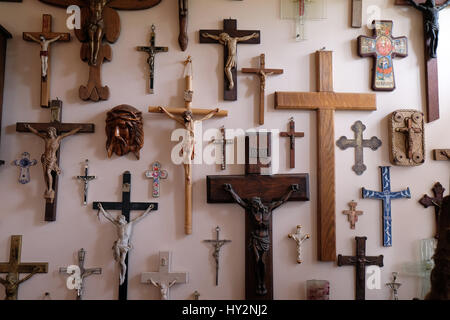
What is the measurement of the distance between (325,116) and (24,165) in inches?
96.3

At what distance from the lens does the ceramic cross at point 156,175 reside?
2.65 m

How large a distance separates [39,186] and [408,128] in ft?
9.87

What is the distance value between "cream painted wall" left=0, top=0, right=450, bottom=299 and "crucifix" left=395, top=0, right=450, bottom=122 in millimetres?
62

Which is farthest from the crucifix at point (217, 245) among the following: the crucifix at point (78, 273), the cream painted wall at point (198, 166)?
the crucifix at point (78, 273)

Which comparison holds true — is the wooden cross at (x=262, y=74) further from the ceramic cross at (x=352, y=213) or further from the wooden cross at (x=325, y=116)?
the ceramic cross at (x=352, y=213)

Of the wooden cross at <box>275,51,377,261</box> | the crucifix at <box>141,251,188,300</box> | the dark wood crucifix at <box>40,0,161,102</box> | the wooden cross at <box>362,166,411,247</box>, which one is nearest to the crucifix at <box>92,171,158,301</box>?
the crucifix at <box>141,251,188,300</box>

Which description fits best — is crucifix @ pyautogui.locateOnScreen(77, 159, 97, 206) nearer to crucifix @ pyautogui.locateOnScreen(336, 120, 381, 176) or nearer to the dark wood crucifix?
the dark wood crucifix

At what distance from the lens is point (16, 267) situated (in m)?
2.56

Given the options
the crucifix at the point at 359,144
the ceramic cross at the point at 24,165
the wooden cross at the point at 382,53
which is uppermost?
the wooden cross at the point at 382,53

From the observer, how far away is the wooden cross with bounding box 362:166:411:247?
2.71 meters

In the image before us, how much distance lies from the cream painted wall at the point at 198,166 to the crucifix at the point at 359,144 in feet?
0.20

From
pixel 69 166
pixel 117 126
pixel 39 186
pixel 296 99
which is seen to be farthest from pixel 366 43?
pixel 39 186
